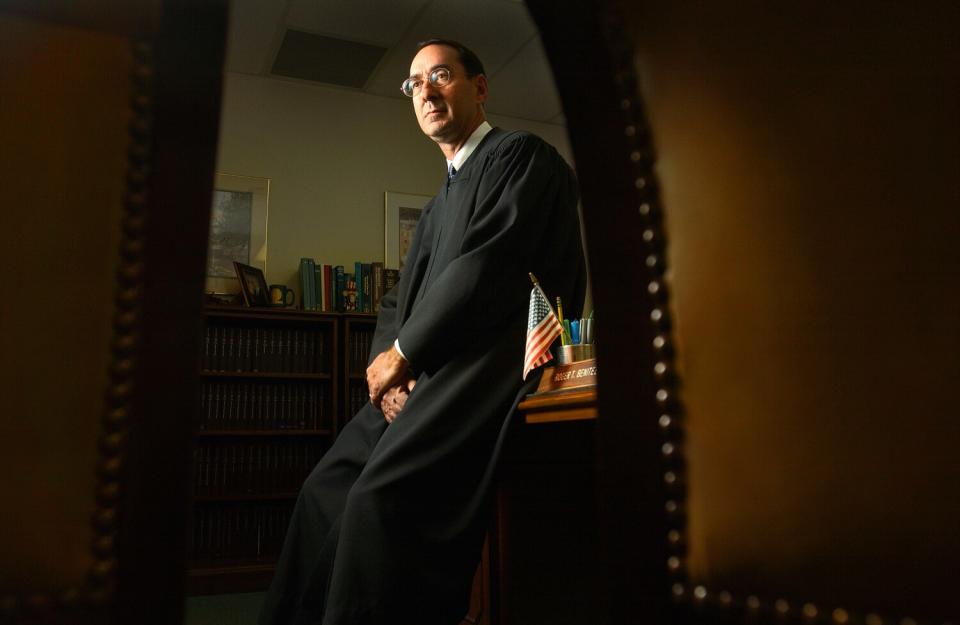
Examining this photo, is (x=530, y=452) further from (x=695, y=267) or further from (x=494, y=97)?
(x=494, y=97)

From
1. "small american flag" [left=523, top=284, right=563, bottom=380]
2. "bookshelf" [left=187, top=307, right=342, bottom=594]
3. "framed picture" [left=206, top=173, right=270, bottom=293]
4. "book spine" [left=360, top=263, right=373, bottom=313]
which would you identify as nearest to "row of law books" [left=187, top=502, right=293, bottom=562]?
"bookshelf" [left=187, top=307, right=342, bottom=594]

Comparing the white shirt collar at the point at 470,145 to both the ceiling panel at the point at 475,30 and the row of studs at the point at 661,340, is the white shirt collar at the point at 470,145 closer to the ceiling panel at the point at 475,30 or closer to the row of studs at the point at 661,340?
the row of studs at the point at 661,340

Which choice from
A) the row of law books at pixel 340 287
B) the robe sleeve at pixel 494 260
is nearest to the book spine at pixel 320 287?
the row of law books at pixel 340 287

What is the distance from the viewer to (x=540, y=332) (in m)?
1.57

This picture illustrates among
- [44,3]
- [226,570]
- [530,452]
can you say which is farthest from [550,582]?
[226,570]

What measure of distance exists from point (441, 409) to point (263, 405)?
270 centimetres

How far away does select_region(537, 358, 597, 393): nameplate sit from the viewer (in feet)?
4.77

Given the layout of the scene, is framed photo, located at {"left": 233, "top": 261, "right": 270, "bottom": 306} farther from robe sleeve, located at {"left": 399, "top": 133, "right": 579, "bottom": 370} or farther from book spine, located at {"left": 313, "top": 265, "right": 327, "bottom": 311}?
robe sleeve, located at {"left": 399, "top": 133, "right": 579, "bottom": 370}

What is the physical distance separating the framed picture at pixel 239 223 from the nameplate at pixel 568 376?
10.7ft

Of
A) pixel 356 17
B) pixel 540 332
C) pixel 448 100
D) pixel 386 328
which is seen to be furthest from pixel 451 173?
pixel 356 17

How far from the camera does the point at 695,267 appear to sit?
51cm

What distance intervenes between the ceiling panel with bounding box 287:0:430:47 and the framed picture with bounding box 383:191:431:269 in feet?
3.37

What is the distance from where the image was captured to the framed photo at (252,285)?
161 inches

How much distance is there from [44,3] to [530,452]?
4.51 ft
